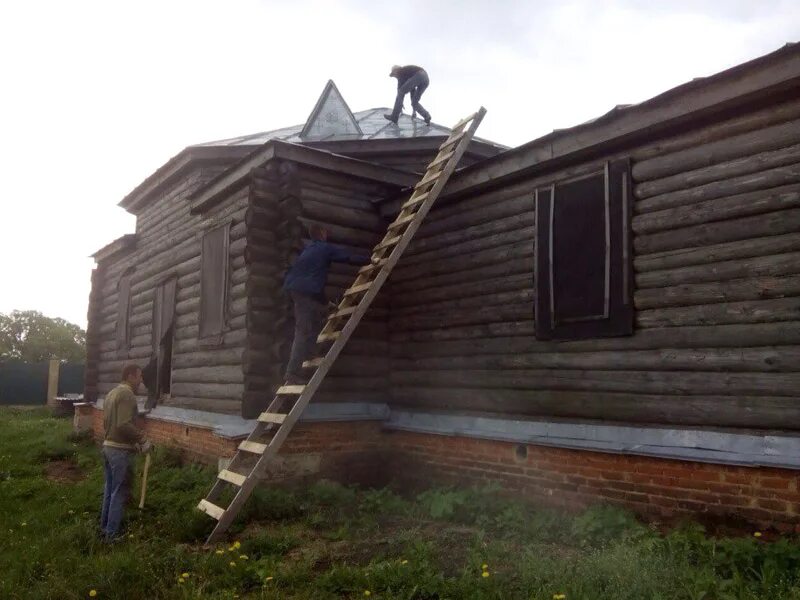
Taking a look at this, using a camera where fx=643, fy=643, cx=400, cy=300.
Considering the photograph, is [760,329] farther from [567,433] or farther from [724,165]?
[567,433]

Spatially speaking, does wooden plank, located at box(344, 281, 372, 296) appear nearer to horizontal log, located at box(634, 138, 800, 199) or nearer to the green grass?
the green grass

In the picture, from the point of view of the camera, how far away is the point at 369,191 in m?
9.72

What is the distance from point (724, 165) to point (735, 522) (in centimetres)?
314

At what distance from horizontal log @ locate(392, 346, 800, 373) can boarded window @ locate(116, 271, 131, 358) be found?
9116 millimetres

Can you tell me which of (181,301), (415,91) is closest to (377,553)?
(181,301)

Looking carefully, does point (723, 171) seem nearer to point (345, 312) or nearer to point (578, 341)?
point (578, 341)

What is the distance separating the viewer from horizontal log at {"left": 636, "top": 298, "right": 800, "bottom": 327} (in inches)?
211

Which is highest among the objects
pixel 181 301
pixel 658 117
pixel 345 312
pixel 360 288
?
pixel 658 117

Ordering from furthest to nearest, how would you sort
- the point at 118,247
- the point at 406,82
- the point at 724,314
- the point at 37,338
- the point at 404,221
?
1. the point at 37,338
2. the point at 118,247
3. the point at 406,82
4. the point at 404,221
5. the point at 724,314

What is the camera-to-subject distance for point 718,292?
5.78m

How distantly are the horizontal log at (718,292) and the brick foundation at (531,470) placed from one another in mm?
1454

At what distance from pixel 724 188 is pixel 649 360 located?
5.68 ft

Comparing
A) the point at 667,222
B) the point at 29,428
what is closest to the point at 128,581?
the point at 667,222

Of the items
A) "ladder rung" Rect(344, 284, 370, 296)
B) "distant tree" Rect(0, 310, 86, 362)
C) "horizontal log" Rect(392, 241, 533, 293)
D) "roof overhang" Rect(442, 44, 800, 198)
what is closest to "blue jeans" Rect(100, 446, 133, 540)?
"ladder rung" Rect(344, 284, 370, 296)
